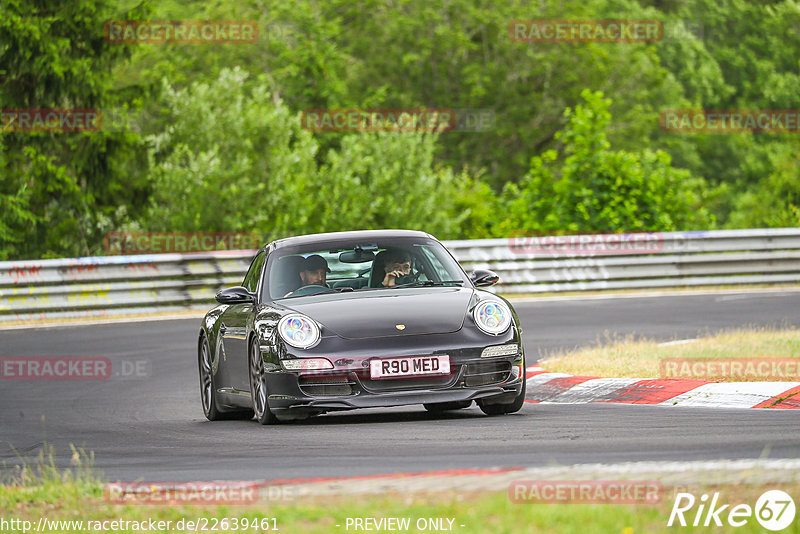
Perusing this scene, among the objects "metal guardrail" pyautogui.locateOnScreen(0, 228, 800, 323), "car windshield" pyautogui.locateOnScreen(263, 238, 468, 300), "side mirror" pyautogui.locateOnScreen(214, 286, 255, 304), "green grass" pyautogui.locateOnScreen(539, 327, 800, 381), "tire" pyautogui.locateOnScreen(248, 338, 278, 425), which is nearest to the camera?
"tire" pyautogui.locateOnScreen(248, 338, 278, 425)

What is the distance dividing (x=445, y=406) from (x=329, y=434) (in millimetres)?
1245

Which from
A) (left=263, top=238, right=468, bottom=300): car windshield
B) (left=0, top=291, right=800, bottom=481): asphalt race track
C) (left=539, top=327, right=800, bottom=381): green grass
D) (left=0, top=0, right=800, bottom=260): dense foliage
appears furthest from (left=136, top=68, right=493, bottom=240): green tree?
(left=263, top=238, right=468, bottom=300): car windshield

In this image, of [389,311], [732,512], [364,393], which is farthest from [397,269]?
[732,512]

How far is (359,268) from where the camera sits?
34.9ft

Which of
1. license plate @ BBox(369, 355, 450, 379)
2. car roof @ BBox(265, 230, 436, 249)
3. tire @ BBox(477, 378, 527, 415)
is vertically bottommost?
tire @ BBox(477, 378, 527, 415)

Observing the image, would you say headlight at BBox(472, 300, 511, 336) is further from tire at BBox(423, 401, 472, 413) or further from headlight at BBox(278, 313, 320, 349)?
headlight at BBox(278, 313, 320, 349)

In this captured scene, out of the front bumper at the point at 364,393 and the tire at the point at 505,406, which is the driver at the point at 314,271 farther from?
the tire at the point at 505,406

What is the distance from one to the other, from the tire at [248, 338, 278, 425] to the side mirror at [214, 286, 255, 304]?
0.43m

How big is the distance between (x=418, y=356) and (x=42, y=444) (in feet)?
8.41

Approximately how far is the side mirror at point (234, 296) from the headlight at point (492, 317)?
181 cm

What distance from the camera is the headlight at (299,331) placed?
365 inches

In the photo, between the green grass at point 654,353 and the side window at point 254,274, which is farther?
the green grass at point 654,353

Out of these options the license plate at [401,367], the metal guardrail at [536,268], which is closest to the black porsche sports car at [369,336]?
the license plate at [401,367]

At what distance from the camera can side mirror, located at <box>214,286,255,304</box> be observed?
1024 cm
